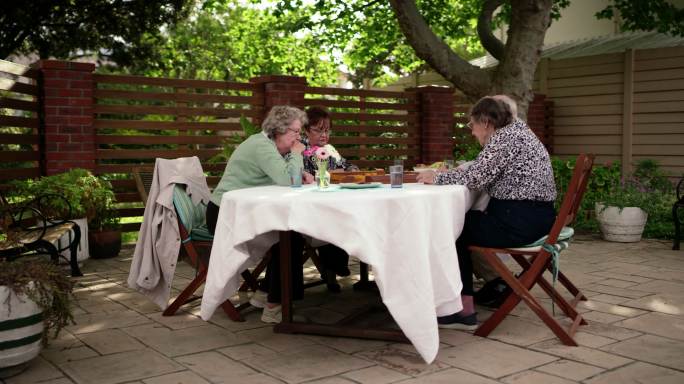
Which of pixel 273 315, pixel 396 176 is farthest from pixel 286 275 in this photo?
pixel 396 176

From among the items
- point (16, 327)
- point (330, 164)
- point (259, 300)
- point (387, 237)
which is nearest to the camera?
point (16, 327)

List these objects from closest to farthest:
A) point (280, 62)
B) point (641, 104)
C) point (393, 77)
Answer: point (641, 104) → point (280, 62) → point (393, 77)

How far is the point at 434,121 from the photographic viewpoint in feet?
33.3

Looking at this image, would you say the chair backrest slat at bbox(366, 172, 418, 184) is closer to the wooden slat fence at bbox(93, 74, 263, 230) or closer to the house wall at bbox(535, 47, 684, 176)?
the wooden slat fence at bbox(93, 74, 263, 230)

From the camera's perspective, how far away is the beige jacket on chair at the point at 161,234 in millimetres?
4172

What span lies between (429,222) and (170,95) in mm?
5052

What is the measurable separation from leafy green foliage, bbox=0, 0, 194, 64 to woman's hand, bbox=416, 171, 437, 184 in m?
10.5

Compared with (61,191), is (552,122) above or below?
above

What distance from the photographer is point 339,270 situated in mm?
5043

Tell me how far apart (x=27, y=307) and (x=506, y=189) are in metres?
2.49

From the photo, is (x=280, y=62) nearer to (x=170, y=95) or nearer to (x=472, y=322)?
(x=170, y=95)

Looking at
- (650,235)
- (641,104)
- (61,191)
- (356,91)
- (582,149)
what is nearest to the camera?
(61,191)

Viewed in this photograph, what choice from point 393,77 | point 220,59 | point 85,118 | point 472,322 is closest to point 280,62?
point 220,59

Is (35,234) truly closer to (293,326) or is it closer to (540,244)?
(293,326)
